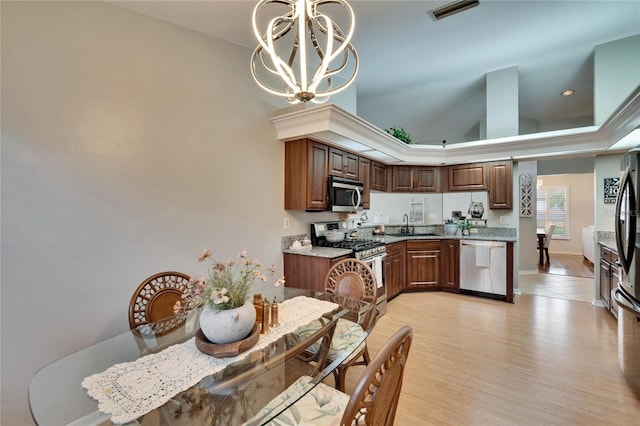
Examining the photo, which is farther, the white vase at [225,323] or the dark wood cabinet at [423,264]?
the dark wood cabinet at [423,264]

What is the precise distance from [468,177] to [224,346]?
184 inches

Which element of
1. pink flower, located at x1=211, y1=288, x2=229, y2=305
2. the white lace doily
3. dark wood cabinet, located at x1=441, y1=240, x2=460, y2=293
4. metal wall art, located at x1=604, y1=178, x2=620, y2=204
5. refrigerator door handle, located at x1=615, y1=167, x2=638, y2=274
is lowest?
dark wood cabinet, located at x1=441, y1=240, x2=460, y2=293

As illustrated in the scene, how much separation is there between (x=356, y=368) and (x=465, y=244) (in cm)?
284

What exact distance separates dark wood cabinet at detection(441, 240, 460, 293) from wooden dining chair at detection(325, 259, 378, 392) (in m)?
2.62

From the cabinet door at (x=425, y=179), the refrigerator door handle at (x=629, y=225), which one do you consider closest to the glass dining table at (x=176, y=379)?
the refrigerator door handle at (x=629, y=225)

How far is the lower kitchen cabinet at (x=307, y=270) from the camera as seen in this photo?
2.92 m

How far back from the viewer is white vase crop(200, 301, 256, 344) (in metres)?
1.14

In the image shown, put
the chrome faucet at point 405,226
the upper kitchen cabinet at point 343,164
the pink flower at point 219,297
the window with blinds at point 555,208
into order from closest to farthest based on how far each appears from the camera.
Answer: the pink flower at point 219,297 → the upper kitchen cabinet at point 343,164 → the chrome faucet at point 405,226 → the window with blinds at point 555,208

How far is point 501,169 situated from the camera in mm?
4309

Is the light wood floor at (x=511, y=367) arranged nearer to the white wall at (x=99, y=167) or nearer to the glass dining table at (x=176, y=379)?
the glass dining table at (x=176, y=379)

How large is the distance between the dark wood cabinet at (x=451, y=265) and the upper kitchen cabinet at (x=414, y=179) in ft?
3.48

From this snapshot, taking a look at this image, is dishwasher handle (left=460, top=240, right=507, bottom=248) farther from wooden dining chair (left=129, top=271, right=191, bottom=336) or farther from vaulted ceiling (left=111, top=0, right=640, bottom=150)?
wooden dining chair (left=129, top=271, right=191, bottom=336)

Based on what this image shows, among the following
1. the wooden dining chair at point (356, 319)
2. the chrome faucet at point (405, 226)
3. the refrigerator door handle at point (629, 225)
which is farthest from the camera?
the chrome faucet at point (405, 226)

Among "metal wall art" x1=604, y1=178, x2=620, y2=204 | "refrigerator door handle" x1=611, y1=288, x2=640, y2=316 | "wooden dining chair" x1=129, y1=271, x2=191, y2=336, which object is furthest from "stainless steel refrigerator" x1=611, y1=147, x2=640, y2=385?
"wooden dining chair" x1=129, y1=271, x2=191, y2=336
